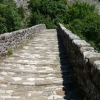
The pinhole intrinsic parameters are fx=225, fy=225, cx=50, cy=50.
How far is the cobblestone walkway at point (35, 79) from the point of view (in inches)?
183

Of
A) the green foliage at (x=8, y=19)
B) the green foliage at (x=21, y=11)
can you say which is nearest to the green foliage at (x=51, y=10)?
the green foliage at (x=21, y=11)

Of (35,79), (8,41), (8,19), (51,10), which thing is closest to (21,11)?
(51,10)

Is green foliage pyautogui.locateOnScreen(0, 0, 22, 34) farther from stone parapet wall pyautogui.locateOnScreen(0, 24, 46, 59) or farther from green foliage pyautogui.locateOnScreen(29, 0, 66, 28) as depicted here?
stone parapet wall pyautogui.locateOnScreen(0, 24, 46, 59)

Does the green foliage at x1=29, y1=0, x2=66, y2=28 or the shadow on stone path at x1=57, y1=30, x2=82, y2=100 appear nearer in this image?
the shadow on stone path at x1=57, y1=30, x2=82, y2=100

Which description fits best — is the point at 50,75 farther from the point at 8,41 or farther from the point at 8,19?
the point at 8,19

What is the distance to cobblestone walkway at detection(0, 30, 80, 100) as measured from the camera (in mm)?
4641

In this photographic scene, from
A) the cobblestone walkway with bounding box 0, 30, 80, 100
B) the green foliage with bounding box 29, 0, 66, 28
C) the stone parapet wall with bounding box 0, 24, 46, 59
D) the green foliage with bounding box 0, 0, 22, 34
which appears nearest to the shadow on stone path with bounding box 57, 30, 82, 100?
the cobblestone walkway with bounding box 0, 30, 80, 100

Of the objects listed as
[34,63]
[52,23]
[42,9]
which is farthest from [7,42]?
[42,9]

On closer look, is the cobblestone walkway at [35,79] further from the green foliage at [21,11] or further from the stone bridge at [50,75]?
the green foliage at [21,11]

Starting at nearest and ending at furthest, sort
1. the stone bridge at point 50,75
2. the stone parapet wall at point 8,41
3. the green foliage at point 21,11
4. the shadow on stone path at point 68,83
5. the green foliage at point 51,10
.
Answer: the stone bridge at point 50,75 < the shadow on stone path at point 68,83 < the stone parapet wall at point 8,41 < the green foliage at point 51,10 < the green foliage at point 21,11

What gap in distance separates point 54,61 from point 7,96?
3.24 meters

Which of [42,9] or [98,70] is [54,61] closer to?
[98,70]

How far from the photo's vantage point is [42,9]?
135 ft

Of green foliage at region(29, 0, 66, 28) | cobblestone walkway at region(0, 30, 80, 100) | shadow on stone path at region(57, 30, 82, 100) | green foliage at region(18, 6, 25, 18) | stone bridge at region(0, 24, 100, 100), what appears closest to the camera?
stone bridge at region(0, 24, 100, 100)
